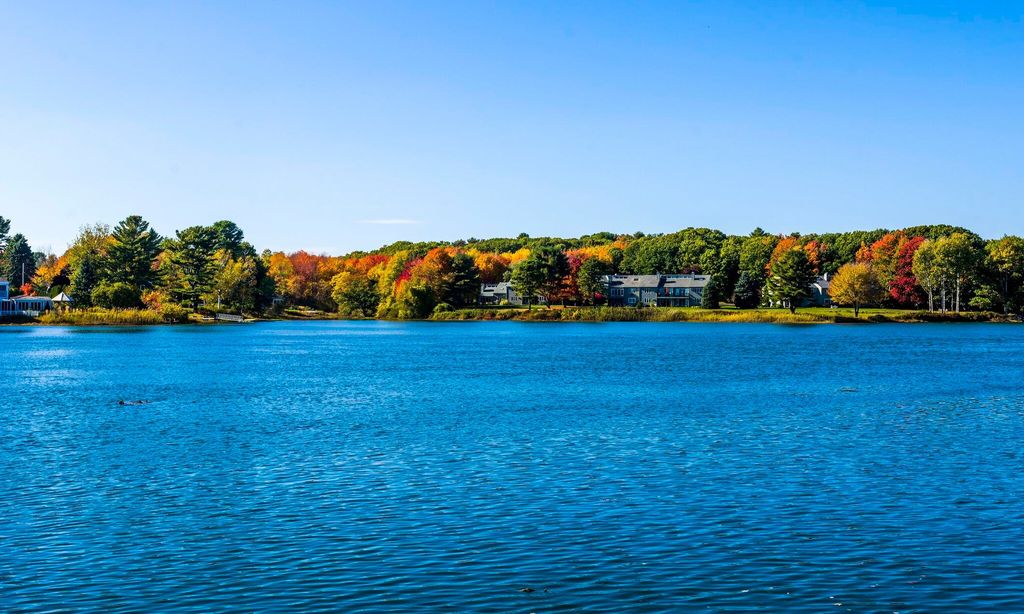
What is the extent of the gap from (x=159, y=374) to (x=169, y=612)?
45.8 meters

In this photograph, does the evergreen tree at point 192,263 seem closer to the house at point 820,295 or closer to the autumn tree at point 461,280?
the autumn tree at point 461,280

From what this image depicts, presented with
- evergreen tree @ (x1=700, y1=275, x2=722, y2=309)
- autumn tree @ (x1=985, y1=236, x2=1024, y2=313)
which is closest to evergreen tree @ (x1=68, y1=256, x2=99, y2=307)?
evergreen tree @ (x1=700, y1=275, x2=722, y2=309)

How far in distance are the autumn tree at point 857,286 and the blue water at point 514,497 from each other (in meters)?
93.7

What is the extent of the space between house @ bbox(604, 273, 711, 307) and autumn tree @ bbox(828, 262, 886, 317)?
47.3 m

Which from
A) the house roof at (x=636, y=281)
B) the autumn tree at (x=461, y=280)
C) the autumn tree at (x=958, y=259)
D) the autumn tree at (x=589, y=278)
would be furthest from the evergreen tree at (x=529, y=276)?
the autumn tree at (x=958, y=259)

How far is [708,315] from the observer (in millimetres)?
149000

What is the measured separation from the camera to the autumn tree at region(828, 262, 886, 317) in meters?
138

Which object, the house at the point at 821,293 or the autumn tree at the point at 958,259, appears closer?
the autumn tree at the point at 958,259

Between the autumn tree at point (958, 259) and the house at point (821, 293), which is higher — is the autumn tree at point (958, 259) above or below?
above

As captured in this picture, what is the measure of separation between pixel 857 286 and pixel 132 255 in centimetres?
11081

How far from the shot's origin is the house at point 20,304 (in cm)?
13950

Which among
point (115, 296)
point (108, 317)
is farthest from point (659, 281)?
point (108, 317)

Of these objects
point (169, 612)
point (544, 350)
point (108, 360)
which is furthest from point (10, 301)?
point (169, 612)

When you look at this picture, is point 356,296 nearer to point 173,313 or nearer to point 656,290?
point 173,313
